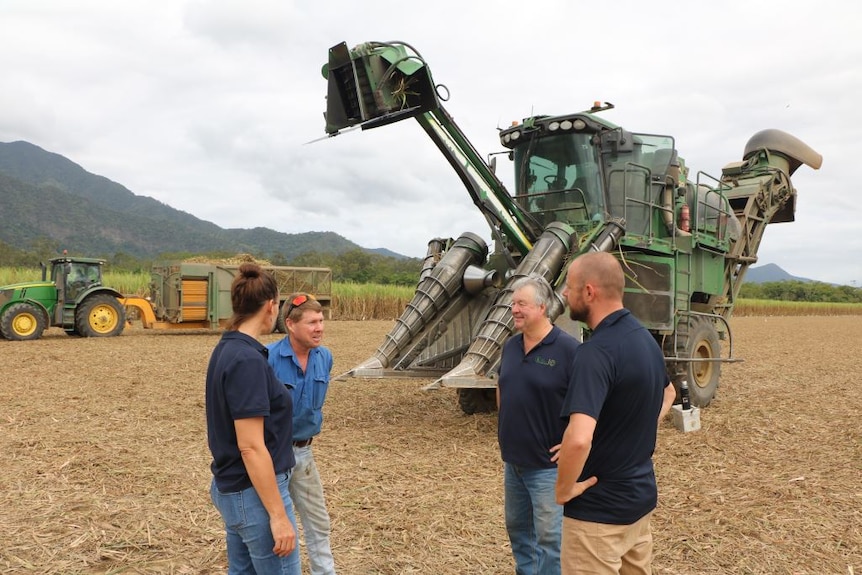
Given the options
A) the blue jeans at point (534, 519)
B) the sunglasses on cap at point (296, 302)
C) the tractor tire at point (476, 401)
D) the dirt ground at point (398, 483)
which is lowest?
the dirt ground at point (398, 483)

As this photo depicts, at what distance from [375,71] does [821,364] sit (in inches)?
454

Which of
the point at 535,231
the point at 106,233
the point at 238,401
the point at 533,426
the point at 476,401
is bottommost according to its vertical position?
the point at 476,401

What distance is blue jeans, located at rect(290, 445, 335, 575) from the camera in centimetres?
328

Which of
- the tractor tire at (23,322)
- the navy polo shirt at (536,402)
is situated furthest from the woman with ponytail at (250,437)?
the tractor tire at (23,322)

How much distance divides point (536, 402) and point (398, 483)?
2.47m

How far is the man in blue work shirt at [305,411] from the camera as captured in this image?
3.27 meters

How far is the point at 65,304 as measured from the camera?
16.9 m

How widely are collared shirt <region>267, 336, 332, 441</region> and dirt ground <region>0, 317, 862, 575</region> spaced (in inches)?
40.7

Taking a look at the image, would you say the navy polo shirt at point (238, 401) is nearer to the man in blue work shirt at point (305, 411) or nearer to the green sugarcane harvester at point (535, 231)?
the man in blue work shirt at point (305, 411)

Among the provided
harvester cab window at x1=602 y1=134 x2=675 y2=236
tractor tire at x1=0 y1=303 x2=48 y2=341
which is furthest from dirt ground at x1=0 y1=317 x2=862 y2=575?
tractor tire at x1=0 y1=303 x2=48 y2=341

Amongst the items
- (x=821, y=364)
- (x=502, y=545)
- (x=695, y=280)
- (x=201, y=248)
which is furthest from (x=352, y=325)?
(x=201, y=248)

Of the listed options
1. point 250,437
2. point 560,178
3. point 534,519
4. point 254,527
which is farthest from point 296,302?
point 560,178

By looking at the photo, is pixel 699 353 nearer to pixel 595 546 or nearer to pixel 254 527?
pixel 595 546

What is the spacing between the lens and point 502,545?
414cm
